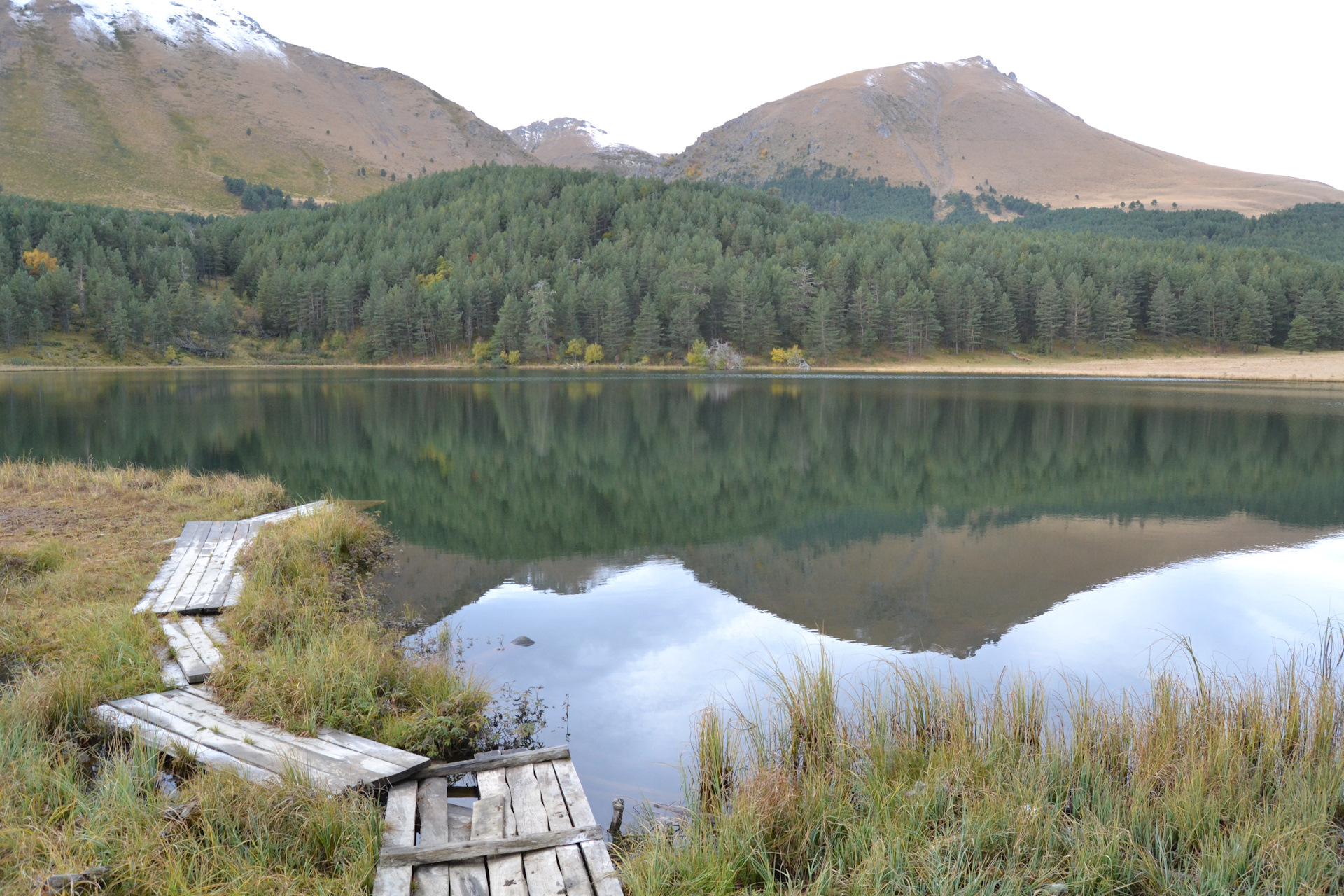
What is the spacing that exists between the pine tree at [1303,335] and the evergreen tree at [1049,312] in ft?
81.0

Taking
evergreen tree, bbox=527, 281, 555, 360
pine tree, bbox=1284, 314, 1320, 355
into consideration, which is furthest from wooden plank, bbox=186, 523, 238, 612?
pine tree, bbox=1284, 314, 1320, 355

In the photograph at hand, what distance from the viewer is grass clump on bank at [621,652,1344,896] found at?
4137 millimetres

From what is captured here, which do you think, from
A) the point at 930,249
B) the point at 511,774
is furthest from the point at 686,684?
the point at 930,249

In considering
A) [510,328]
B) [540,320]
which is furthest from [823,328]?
[510,328]

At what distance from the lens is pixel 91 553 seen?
1089cm

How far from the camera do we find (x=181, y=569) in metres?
10.3

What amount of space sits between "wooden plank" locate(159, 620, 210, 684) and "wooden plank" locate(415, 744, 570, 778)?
8.60 feet

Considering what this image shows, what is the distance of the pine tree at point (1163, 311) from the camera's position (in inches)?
3597

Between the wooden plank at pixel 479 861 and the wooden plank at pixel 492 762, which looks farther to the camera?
the wooden plank at pixel 492 762

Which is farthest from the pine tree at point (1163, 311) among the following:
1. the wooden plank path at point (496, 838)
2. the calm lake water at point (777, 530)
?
the wooden plank path at point (496, 838)

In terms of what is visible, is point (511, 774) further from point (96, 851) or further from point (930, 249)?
point (930, 249)

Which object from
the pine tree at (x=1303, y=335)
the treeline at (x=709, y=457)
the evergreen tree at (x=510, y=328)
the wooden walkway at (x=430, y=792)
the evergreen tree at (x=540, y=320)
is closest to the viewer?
the wooden walkway at (x=430, y=792)

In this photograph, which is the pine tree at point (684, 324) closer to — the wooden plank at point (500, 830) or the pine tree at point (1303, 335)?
the pine tree at point (1303, 335)

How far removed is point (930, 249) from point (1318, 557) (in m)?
107
